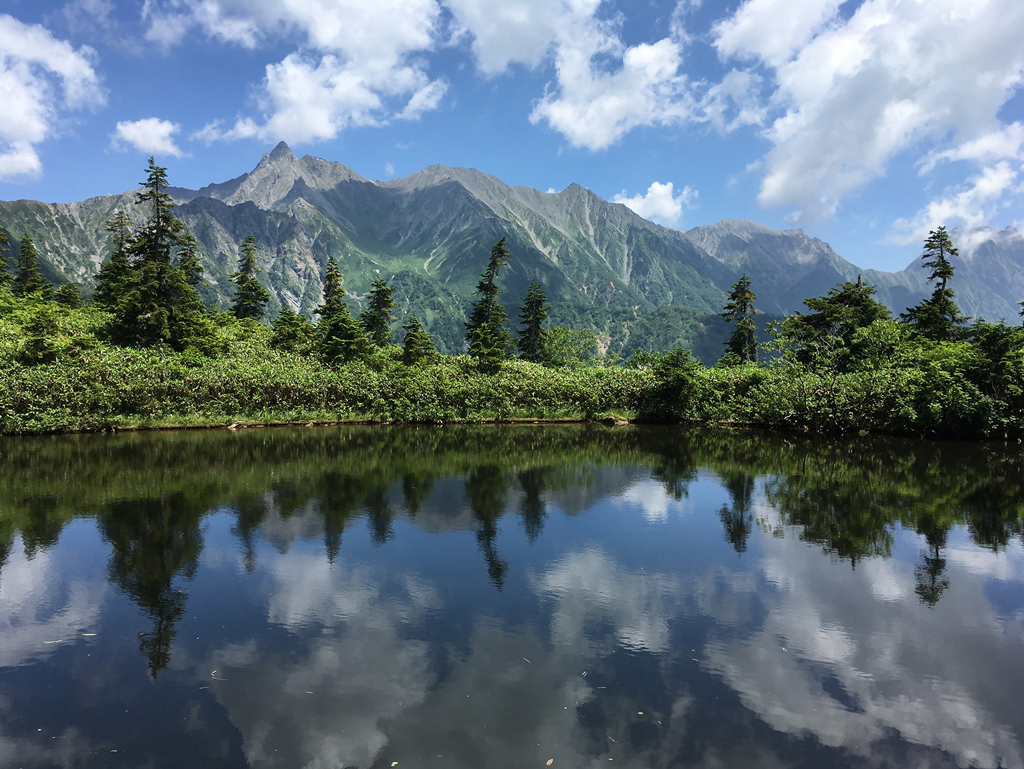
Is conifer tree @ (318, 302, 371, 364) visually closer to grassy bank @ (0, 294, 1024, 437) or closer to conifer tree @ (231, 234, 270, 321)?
grassy bank @ (0, 294, 1024, 437)

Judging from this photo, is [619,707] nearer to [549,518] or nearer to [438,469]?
[549,518]

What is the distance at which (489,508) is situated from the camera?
1323 centimetres

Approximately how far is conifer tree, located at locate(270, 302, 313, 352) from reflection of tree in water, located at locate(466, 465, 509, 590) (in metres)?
24.7

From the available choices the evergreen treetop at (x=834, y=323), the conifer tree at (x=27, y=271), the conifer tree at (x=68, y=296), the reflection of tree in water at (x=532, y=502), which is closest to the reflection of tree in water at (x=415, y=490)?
the reflection of tree in water at (x=532, y=502)

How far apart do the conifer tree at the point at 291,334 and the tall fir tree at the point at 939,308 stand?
4257cm

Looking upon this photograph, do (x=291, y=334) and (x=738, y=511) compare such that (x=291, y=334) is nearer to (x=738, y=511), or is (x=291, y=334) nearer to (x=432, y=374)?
(x=432, y=374)

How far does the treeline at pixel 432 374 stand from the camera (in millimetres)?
24875

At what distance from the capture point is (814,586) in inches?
347

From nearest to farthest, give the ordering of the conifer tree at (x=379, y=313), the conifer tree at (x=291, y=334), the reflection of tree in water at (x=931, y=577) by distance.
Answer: the reflection of tree in water at (x=931, y=577), the conifer tree at (x=291, y=334), the conifer tree at (x=379, y=313)

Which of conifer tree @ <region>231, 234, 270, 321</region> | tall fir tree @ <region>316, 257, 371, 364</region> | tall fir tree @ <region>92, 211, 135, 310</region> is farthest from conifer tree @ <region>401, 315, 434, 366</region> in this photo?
conifer tree @ <region>231, 234, 270, 321</region>

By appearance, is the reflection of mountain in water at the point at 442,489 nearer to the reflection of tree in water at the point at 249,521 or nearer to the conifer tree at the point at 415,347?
the reflection of tree in water at the point at 249,521

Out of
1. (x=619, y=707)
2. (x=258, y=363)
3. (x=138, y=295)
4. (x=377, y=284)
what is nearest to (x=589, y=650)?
(x=619, y=707)

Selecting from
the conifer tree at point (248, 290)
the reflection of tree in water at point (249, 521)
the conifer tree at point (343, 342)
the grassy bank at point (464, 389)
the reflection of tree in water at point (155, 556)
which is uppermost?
the conifer tree at point (248, 290)

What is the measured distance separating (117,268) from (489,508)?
46327 mm
